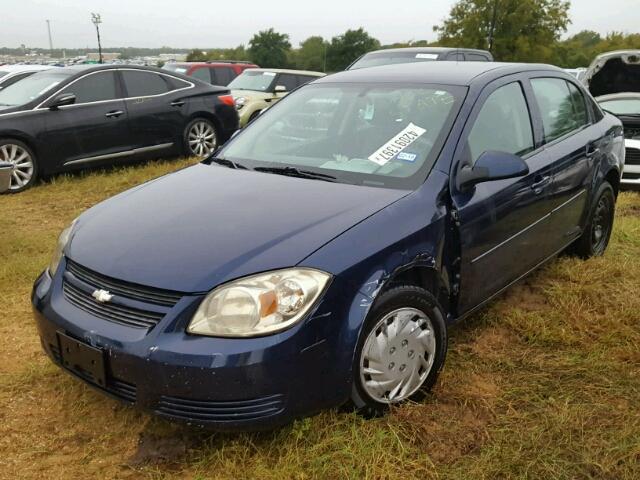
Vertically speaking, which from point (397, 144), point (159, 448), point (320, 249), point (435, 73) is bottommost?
point (159, 448)

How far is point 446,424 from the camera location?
2.69m

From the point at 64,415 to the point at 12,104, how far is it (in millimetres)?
5840

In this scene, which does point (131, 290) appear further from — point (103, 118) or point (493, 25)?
point (493, 25)

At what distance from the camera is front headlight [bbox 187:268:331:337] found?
2248mm

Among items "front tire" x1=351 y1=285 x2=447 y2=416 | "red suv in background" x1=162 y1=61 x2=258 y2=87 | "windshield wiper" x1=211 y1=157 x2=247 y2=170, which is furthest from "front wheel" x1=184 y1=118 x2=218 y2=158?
"red suv in background" x1=162 y1=61 x2=258 y2=87

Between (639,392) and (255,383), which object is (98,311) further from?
(639,392)

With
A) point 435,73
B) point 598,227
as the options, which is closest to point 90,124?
point 435,73

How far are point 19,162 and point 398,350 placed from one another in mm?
6094

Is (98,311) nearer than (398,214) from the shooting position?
Yes

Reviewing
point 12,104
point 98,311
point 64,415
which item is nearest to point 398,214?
point 98,311

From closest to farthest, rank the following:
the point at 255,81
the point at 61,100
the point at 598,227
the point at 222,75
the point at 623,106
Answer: the point at 598,227, the point at 61,100, the point at 623,106, the point at 255,81, the point at 222,75

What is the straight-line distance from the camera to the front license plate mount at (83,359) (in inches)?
93.2

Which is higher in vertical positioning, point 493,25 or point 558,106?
point 493,25

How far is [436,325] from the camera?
9.28 ft
